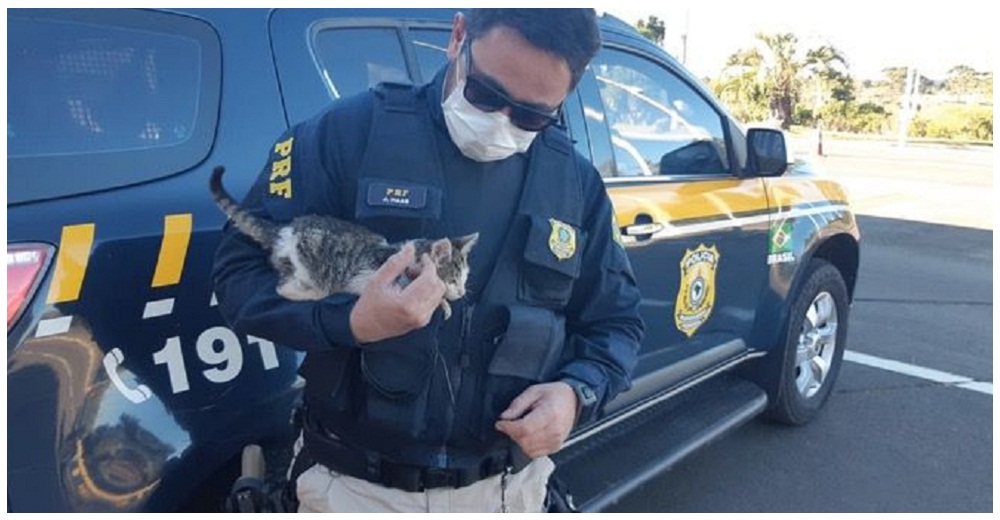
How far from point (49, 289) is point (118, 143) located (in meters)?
0.36

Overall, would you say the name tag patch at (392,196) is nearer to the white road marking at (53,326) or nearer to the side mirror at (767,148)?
the white road marking at (53,326)

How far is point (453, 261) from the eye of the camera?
1413 mm

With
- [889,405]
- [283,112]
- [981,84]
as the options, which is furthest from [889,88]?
[283,112]

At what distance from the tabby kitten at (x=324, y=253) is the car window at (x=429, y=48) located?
1.09 meters

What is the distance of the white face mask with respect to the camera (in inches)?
58.9

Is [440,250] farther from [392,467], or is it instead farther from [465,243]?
[392,467]

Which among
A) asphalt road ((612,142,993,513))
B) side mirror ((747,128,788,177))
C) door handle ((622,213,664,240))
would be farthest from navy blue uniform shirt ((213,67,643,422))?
side mirror ((747,128,788,177))

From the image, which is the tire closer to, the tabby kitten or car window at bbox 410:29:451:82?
car window at bbox 410:29:451:82

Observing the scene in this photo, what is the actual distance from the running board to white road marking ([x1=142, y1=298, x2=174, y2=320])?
1.34 meters

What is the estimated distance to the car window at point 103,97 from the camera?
1585 millimetres

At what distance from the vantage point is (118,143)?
1689 mm

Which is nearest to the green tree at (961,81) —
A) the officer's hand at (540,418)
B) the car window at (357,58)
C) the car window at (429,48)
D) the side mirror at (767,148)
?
the side mirror at (767,148)

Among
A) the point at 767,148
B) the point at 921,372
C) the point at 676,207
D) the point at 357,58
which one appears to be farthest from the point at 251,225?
the point at 921,372

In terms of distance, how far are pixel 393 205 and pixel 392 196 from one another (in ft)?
0.05
